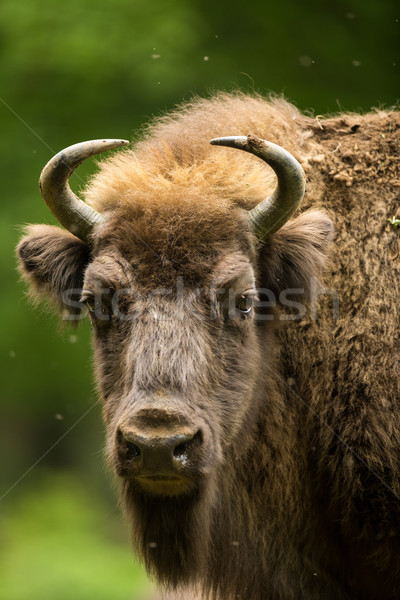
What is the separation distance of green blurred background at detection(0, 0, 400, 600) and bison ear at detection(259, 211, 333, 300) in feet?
16.6

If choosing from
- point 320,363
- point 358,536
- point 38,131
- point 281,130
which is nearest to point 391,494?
point 358,536

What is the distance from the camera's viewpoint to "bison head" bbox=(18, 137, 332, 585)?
14.9 feet

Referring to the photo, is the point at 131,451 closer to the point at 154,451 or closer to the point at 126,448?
the point at 126,448

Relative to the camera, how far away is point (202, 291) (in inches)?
192

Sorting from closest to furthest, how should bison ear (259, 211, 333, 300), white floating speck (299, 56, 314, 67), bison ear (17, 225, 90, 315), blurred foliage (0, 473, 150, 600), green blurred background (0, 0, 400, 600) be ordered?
bison ear (259, 211, 333, 300), bison ear (17, 225, 90, 315), white floating speck (299, 56, 314, 67), green blurred background (0, 0, 400, 600), blurred foliage (0, 473, 150, 600)

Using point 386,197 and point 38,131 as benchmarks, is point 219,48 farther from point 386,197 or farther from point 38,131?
point 386,197

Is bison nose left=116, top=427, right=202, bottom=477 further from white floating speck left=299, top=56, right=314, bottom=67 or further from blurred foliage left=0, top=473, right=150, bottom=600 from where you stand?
white floating speck left=299, top=56, right=314, bottom=67

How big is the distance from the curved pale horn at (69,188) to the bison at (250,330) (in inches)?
0.4

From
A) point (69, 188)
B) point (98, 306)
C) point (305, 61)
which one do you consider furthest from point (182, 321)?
point (305, 61)

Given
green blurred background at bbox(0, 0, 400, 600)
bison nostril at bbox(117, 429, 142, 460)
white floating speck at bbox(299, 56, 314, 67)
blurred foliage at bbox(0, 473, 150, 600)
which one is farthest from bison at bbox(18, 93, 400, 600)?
Answer: blurred foliage at bbox(0, 473, 150, 600)

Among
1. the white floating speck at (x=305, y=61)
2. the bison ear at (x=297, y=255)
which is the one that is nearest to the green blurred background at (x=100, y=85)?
the white floating speck at (x=305, y=61)

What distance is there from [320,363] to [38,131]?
6768 millimetres

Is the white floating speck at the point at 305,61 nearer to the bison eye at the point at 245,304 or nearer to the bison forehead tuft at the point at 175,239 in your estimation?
the bison forehead tuft at the point at 175,239

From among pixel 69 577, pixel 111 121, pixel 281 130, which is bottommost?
pixel 69 577
